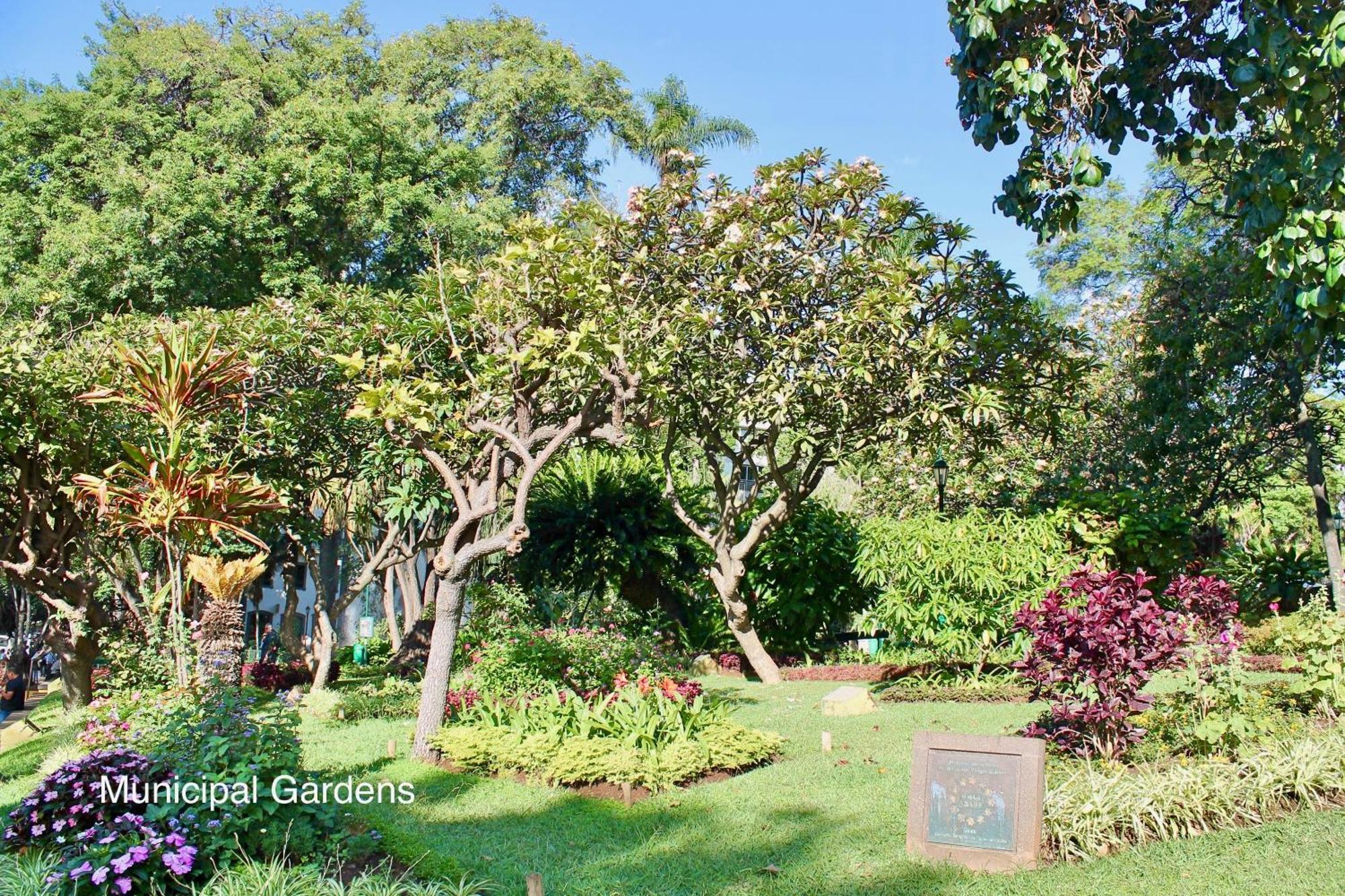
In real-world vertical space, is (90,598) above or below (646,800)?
above

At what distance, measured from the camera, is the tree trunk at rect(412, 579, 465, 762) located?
29.8ft

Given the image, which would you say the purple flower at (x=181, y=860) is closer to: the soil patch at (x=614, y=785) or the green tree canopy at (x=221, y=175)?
the soil patch at (x=614, y=785)

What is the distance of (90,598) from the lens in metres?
14.0

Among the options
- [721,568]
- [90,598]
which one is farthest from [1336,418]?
[90,598]

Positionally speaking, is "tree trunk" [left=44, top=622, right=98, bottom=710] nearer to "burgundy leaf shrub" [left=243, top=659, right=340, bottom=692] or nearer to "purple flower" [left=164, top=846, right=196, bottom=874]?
"burgundy leaf shrub" [left=243, top=659, right=340, bottom=692]

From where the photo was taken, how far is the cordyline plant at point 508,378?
9469mm

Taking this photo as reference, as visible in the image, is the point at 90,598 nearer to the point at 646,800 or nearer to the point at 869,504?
the point at 646,800

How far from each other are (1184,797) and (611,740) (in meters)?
4.17

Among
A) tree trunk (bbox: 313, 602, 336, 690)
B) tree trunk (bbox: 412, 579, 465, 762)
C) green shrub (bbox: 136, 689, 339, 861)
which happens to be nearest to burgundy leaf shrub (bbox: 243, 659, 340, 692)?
tree trunk (bbox: 313, 602, 336, 690)

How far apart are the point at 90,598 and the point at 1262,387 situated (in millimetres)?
16770

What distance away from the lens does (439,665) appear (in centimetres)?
943

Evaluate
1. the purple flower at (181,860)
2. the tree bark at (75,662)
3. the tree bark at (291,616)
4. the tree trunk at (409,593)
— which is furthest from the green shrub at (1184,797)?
the tree trunk at (409,593)

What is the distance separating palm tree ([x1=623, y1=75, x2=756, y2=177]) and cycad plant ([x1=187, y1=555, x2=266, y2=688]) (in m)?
19.7

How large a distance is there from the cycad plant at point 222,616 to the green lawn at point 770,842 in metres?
1.26
